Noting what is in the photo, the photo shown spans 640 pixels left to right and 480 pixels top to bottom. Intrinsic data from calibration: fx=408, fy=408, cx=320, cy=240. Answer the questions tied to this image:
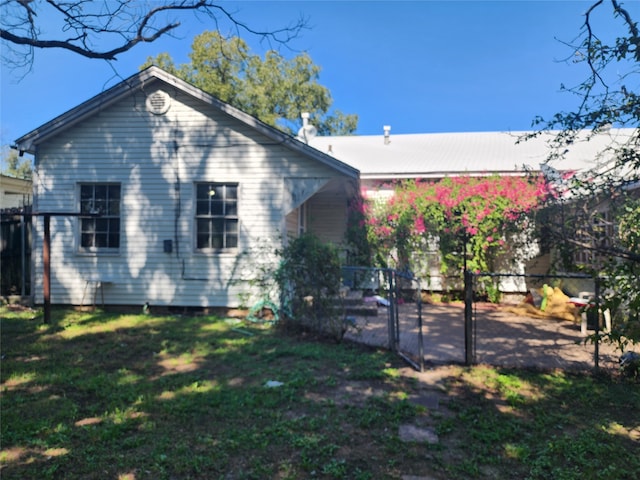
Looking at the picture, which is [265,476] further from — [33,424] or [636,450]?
[636,450]

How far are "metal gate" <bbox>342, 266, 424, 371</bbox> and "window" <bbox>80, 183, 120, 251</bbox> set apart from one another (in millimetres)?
5545

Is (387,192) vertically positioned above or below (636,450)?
above

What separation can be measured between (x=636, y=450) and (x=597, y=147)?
1369 cm

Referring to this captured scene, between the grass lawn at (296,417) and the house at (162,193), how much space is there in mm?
3070

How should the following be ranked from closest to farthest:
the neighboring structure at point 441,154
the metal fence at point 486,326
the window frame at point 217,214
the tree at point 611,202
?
the tree at point 611,202, the metal fence at point 486,326, the window frame at point 217,214, the neighboring structure at point 441,154

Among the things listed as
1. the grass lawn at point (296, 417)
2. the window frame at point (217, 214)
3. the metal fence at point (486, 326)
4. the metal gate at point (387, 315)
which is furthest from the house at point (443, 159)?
the grass lawn at point (296, 417)

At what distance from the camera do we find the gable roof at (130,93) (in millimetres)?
9000

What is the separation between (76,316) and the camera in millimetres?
8641

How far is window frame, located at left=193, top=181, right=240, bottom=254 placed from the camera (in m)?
9.34

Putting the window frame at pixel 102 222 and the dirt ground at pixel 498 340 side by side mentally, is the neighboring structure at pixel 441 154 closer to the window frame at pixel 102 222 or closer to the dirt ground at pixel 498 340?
the dirt ground at pixel 498 340

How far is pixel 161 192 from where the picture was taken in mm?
9406

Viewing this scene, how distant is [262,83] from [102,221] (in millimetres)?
21599

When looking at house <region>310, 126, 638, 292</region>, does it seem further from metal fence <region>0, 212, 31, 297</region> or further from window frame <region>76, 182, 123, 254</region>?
metal fence <region>0, 212, 31, 297</region>

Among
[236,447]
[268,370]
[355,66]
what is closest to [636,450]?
[236,447]
